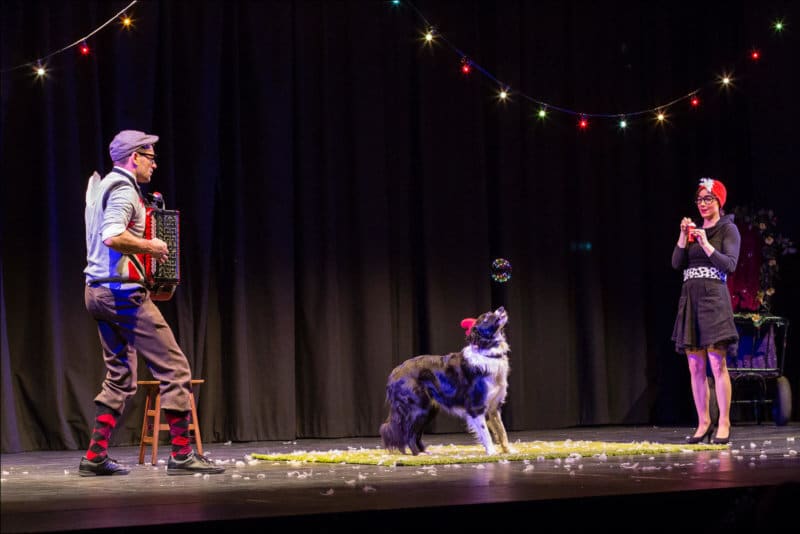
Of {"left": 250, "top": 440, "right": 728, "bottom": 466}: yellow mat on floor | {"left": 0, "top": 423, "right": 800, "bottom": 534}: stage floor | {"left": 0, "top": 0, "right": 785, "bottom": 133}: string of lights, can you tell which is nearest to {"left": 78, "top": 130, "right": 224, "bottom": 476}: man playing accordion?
{"left": 0, "top": 423, "right": 800, "bottom": 534}: stage floor

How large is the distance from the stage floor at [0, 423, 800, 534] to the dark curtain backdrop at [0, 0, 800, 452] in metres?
2.13

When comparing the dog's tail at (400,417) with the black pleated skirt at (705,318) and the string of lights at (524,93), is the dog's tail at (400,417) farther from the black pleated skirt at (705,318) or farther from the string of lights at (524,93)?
the string of lights at (524,93)

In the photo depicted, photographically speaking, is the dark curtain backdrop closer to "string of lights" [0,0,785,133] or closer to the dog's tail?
"string of lights" [0,0,785,133]

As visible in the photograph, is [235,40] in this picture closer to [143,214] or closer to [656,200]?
[143,214]

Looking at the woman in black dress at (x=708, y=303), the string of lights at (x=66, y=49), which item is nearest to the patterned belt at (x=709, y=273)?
the woman in black dress at (x=708, y=303)

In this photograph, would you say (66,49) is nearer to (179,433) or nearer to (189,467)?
(179,433)

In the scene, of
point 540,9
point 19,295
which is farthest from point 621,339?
point 19,295

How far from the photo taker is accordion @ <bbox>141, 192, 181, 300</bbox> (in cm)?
509

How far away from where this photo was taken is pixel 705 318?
6.70 metres

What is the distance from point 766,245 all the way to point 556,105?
2159mm

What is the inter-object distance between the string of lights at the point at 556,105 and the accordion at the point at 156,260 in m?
3.88

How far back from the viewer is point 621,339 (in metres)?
9.53

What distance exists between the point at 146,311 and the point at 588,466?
7.16ft

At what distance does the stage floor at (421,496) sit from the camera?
3.06 meters
